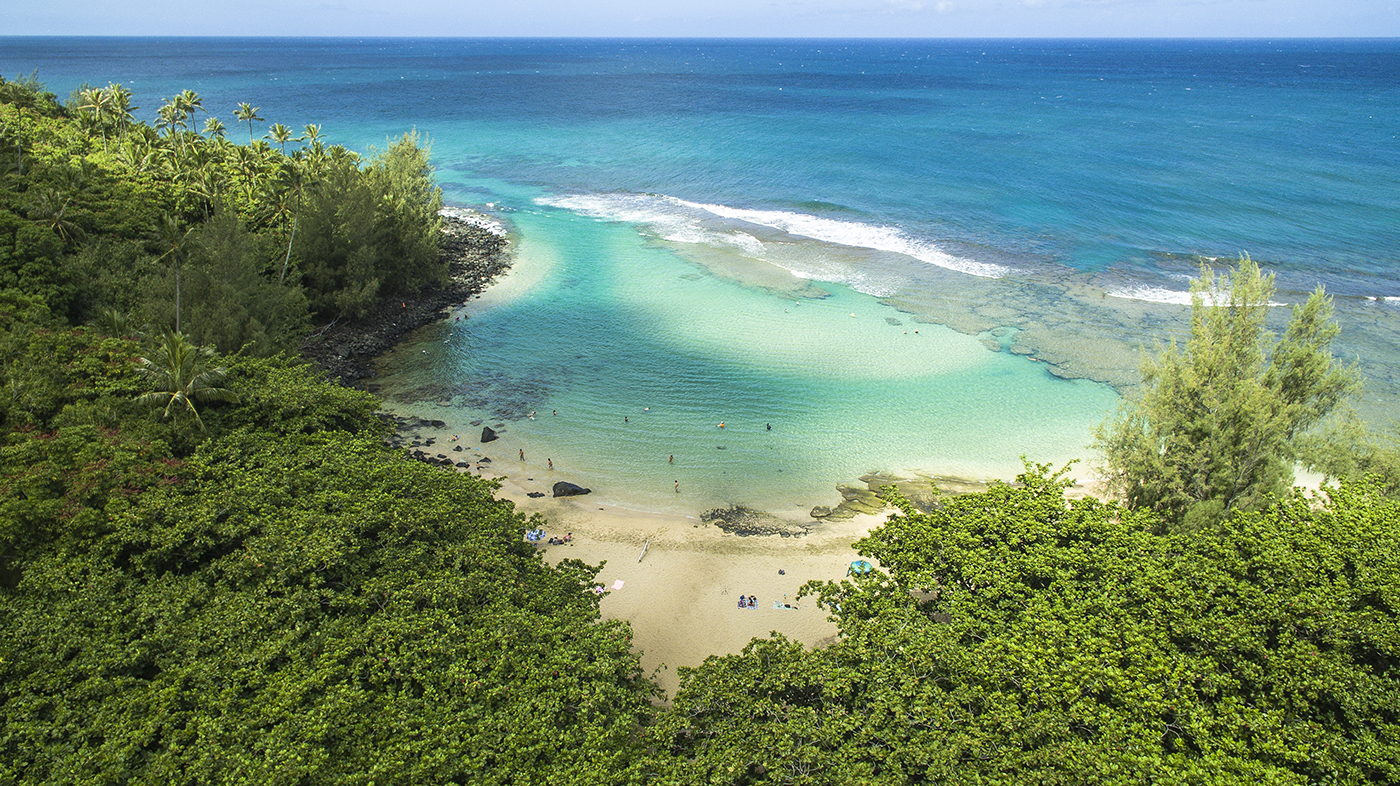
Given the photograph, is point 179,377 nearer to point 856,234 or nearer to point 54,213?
point 54,213

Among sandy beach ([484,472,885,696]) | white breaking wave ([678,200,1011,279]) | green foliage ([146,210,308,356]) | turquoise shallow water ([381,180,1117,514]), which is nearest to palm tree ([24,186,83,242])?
green foliage ([146,210,308,356])

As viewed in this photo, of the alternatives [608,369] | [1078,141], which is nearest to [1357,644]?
[608,369]

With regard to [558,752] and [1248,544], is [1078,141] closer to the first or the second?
[1248,544]

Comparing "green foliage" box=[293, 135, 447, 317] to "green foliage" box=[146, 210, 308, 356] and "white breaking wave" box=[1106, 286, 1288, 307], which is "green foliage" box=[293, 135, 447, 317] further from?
"white breaking wave" box=[1106, 286, 1288, 307]

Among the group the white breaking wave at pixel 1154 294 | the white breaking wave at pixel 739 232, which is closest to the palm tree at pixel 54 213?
the white breaking wave at pixel 739 232

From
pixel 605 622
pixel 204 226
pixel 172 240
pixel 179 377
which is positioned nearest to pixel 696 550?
pixel 605 622

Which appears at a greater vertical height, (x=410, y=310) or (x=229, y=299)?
(x=229, y=299)
